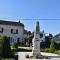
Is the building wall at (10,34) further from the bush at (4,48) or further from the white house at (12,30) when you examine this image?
the bush at (4,48)

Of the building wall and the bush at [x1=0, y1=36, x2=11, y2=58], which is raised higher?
the building wall

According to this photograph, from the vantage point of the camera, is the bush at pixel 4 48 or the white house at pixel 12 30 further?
the white house at pixel 12 30

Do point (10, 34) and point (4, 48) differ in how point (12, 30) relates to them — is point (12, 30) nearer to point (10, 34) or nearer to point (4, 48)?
point (10, 34)

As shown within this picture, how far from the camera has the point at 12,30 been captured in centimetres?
5488

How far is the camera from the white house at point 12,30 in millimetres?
54550

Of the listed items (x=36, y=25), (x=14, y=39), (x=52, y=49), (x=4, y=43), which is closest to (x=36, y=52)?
(x=36, y=25)

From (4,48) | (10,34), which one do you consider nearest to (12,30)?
(10,34)

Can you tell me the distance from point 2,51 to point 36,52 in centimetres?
803

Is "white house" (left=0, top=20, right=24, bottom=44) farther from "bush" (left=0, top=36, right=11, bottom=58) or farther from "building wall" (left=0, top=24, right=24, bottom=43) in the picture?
"bush" (left=0, top=36, right=11, bottom=58)

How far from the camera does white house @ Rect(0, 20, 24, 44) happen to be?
54.5 meters

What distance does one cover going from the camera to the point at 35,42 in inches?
1087

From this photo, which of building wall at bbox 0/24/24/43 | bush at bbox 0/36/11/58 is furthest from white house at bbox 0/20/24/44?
bush at bbox 0/36/11/58

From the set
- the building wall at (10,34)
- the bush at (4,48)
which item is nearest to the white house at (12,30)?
the building wall at (10,34)

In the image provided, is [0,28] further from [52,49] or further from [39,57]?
[39,57]
